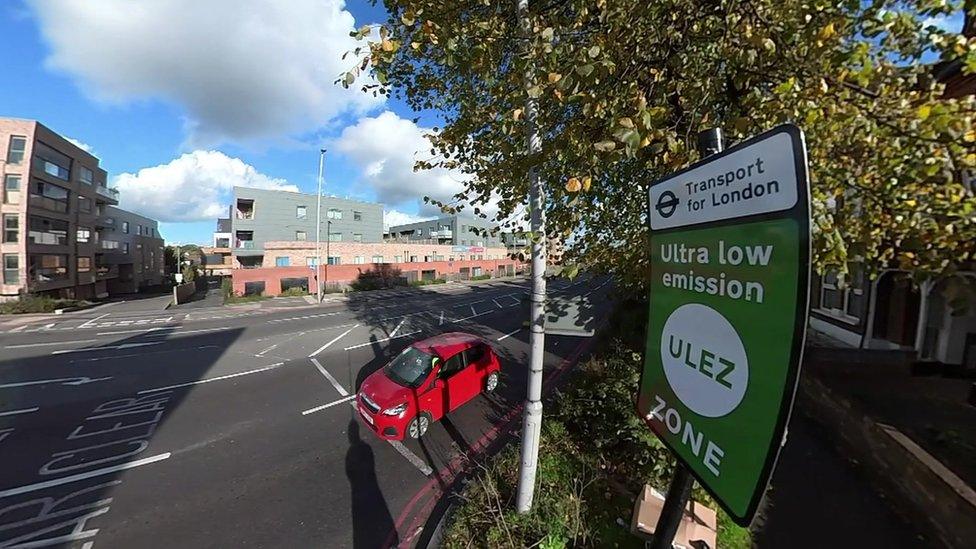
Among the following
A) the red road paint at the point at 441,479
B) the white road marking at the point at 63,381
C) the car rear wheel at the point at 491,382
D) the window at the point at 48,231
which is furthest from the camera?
the window at the point at 48,231

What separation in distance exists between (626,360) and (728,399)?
553cm

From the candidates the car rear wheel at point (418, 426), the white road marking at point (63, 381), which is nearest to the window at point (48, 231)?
the white road marking at point (63, 381)

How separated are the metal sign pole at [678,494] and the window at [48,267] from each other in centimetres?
4326

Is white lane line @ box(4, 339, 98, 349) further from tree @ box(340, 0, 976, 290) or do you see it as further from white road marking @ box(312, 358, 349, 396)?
tree @ box(340, 0, 976, 290)

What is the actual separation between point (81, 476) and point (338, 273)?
31927 millimetres

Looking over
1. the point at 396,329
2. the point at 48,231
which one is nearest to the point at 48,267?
the point at 48,231

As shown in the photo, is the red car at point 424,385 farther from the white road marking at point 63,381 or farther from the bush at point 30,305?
the bush at point 30,305

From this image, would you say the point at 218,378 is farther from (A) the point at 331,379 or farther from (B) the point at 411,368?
(B) the point at 411,368

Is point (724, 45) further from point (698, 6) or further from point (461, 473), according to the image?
point (461, 473)

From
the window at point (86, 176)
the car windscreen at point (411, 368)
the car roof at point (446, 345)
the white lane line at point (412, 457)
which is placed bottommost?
the white lane line at point (412, 457)

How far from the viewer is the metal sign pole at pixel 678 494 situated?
6.24ft

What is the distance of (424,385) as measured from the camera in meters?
7.81

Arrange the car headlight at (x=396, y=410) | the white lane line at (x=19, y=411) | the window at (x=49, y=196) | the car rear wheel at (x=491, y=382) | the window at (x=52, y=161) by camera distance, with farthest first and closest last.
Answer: the window at (x=52, y=161) < the window at (x=49, y=196) < the car rear wheel at (x=491, y=382) < the white lane line at (x=19, y=411) < the car headlight at (x=396, y=410)

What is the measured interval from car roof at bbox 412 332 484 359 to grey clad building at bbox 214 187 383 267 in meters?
30.0
